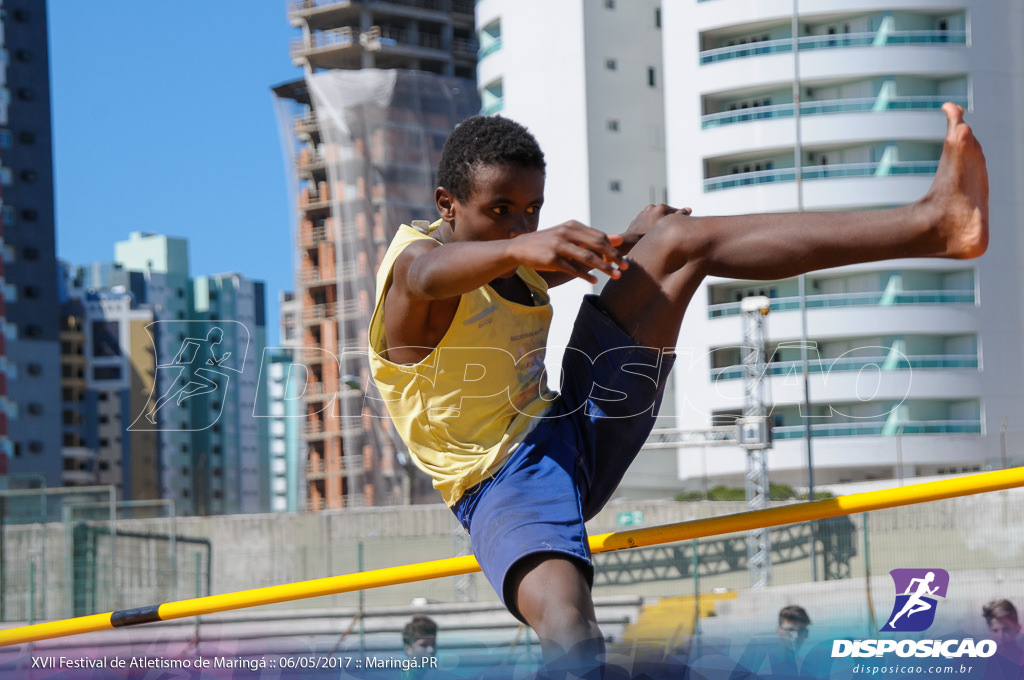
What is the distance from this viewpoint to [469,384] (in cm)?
311

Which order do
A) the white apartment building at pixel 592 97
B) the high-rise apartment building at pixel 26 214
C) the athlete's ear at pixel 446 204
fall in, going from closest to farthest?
the athlete's ear at pixel 446 204, the white apartment building at pixel 592 97, the high-rise apartment building at pixel 26 214

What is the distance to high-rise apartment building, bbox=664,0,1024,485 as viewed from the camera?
34.7 meters

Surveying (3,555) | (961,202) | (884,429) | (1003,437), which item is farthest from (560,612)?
(1003,437)

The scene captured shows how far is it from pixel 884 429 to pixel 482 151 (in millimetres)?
33191

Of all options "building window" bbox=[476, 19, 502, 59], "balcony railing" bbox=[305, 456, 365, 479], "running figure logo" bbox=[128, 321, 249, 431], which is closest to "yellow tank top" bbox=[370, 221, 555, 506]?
"running figure logo" bbox=[128, 321, 249, 431]

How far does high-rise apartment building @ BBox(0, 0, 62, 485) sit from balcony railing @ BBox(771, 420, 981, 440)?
41075 mm

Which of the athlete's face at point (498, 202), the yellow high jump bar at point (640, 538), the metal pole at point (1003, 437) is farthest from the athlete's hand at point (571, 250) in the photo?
the metal pole at point (1003, 437)

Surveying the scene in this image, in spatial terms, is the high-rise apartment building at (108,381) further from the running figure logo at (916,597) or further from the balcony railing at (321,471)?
the running figure logo at (916,597)

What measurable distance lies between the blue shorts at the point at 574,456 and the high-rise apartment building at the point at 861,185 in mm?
30666

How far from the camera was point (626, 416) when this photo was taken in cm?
319

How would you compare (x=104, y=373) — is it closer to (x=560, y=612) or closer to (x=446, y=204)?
(x=446, y=204)

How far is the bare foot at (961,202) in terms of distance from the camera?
2.71 metres

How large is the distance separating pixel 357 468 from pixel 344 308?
574cm

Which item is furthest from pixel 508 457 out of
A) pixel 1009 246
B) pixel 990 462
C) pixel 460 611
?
pixel 1009 246
